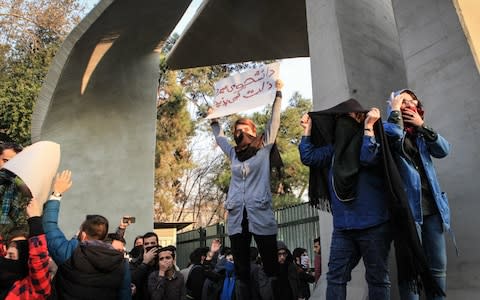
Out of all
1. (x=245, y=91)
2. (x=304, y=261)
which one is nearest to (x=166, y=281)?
(x=245, y=91)

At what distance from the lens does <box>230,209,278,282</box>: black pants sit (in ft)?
11.8

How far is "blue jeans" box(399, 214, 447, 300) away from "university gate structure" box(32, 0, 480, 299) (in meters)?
0.89

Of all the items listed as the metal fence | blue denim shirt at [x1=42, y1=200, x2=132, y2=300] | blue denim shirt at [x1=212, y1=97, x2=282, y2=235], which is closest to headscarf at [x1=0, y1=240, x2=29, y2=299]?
blue denim shirt at [x1=42, y1=200, x2=132, y2=300]

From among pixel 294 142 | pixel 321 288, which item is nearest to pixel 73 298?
pixel 321 288

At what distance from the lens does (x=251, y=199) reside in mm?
3637

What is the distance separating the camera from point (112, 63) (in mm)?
9703

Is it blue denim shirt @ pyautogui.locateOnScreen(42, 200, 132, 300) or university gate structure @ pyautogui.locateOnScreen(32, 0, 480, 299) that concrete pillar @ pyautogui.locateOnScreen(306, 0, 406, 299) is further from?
blue denim shirt @ pyautogui.locateOnScreen(42, 200, 132, 300)

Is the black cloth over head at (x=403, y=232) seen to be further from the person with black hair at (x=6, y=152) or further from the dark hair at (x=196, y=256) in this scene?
the dark hair at (x=196, y=256)

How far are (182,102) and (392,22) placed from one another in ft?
62.8

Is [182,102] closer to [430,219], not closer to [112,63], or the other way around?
[112,63]

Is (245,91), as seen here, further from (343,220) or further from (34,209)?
(34,209)

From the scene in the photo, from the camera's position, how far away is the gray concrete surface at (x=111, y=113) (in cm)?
885

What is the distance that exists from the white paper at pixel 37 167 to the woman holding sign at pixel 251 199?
1458 millimetres

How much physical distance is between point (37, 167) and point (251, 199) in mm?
1654
